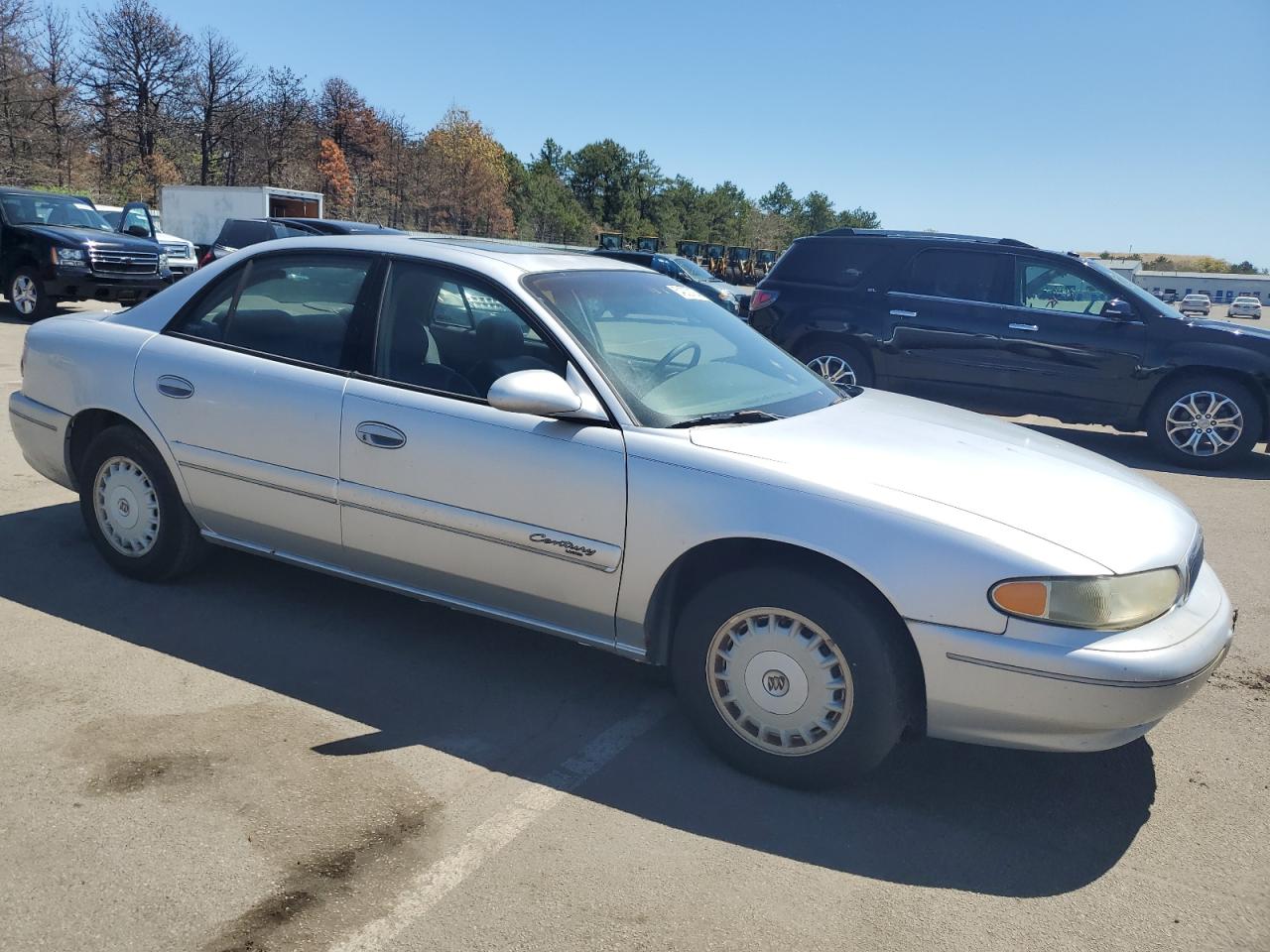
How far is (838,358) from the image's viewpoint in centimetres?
1052

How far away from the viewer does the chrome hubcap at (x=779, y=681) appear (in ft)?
10.3

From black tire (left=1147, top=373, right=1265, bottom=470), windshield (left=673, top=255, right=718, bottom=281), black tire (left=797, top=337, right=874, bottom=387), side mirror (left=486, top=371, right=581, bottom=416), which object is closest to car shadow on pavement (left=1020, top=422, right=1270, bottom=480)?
black tire (left=1147, top=373, right=1265, bottom=470)

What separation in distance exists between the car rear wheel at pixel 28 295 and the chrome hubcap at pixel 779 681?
14821 mm

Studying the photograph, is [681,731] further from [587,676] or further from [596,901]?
[596,901]

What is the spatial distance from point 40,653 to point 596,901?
259cm

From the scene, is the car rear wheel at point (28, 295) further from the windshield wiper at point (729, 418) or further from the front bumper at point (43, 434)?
the windshield wiper at point (729, 418)

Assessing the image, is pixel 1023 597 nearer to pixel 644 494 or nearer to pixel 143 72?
pixel 644 494

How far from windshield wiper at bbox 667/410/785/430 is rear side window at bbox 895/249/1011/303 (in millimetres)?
7027

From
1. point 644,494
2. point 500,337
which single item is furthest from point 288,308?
point 644,494

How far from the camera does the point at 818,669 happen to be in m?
3.16

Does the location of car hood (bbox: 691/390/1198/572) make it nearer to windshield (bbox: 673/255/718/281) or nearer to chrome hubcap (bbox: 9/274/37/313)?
chrome hubcap (bbox: 9/274/37/313)

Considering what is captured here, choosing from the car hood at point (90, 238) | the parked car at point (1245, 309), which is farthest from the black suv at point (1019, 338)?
the parked car at point (1245, 309)

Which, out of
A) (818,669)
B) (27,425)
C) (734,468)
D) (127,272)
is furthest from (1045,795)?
(127,272)

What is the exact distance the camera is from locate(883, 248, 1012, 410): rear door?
9883mm
